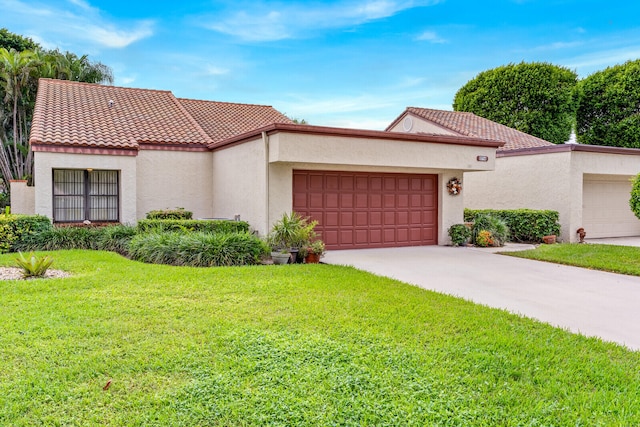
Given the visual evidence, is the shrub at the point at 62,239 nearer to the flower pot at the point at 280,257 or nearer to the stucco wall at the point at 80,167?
the stucco wall at the point at 80,167

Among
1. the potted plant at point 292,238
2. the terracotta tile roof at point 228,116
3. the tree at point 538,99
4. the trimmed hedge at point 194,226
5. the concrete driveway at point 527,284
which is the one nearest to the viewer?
the concrete driveway at point 527,284

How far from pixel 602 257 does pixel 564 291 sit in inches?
199

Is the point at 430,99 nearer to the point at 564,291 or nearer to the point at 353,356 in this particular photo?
the point at 564,291

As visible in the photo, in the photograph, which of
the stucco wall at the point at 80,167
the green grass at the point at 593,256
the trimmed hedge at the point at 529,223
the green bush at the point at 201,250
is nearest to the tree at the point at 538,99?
the trimmed hedge at the point at 529,223

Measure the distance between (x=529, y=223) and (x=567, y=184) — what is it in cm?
196

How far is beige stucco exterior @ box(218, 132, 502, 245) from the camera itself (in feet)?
41.1

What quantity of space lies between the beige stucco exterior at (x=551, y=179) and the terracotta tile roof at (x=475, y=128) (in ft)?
9.83

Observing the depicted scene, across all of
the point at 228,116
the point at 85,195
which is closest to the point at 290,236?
the point at 85,195

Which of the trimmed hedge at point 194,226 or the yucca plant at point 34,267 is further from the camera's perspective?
the trimmed hedge at point 194,226

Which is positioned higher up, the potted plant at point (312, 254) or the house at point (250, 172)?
the house at point (250, 172)

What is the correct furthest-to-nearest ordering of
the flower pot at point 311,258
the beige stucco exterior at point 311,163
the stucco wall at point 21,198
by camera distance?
the stucco wall at point 21,198 → the beige stucco exterior at point 311,163 → the flower pot at point 311,258

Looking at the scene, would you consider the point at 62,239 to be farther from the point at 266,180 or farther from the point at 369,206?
the point at 369,206

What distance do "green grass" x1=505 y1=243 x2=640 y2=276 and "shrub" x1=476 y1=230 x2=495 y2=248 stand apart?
1.59 meters

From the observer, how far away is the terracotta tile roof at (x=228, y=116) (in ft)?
61.3
